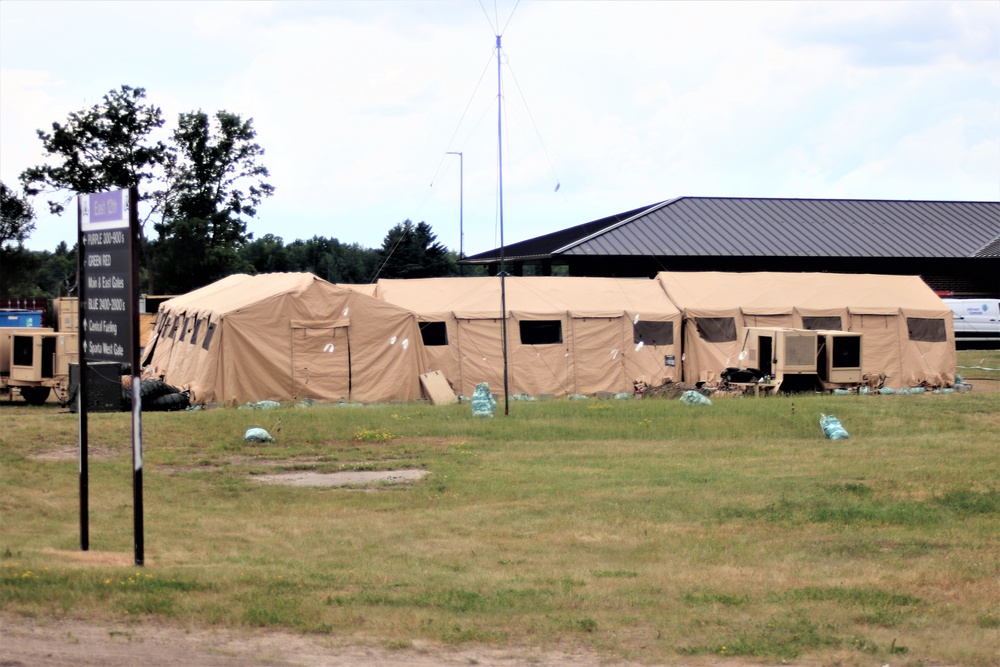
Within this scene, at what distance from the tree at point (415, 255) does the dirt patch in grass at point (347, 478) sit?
5678 centimetres

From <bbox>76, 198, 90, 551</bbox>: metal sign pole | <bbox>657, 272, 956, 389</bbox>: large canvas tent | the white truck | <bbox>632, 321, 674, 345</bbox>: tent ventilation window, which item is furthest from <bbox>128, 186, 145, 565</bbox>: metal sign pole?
the white truck

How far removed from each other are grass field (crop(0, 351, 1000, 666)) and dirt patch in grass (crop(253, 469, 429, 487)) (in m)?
0.29

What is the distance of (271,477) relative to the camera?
578 inches

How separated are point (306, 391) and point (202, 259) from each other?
31.5 meters

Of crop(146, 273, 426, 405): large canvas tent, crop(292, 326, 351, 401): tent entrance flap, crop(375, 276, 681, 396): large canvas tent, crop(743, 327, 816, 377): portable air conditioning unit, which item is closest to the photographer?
crop(146, 273, 426, 405): large canvas tent

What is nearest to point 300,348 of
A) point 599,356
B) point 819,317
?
point 599,356

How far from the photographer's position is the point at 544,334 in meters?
28.0

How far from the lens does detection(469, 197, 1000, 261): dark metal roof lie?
44250 mm

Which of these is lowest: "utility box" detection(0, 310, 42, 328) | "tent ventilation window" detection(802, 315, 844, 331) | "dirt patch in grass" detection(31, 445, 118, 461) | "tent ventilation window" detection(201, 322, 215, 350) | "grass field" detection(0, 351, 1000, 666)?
"grass field" detection(0, 351, 1000, 666)

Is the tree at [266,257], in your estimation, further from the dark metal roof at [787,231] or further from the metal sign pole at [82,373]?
Result: the metal sign pole at [82,373]

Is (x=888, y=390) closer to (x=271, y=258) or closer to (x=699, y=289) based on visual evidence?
(x=699, y=289)

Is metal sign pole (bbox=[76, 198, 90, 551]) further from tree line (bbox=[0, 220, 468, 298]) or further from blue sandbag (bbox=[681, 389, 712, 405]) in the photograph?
tree line (bbox=[0, 220, 468, 298])

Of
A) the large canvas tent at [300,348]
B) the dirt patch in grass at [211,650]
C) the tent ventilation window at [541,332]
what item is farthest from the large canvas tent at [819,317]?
the dirt patch in grass at [211,650]

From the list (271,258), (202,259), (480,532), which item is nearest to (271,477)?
(480,532)
